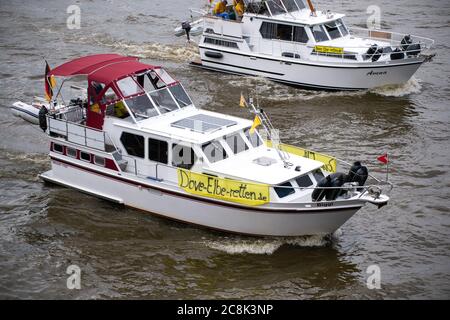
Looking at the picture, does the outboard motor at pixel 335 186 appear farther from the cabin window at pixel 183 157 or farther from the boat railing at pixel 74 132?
the boat railing at pixel 74 132

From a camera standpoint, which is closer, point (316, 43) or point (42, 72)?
point (316, 43)

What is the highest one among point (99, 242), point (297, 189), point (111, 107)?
point (111, 107)

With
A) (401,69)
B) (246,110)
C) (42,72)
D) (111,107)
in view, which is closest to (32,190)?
(111,107)

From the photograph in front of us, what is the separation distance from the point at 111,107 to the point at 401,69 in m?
14.4

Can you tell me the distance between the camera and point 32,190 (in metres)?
24.0

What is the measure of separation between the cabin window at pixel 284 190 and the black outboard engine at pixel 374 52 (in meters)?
13.1

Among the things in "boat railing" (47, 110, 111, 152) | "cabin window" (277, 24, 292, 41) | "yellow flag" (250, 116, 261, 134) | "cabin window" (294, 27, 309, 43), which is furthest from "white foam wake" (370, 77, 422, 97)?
"boat railing" (47, 110, 111, 152)

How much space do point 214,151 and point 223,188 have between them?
1471 mm

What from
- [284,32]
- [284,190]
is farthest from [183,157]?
[284,32]

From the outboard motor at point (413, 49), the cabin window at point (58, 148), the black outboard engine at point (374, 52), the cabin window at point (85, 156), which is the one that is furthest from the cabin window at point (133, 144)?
the outboard motor at point (413, 49)

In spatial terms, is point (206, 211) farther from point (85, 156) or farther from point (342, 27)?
point (342, 27)

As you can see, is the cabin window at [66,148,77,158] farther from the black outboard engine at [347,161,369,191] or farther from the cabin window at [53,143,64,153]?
the black outboard engine at [347,161,369,191]

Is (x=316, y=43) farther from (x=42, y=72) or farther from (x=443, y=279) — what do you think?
(x=443, y=279)

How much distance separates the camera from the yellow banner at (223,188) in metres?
19.2
